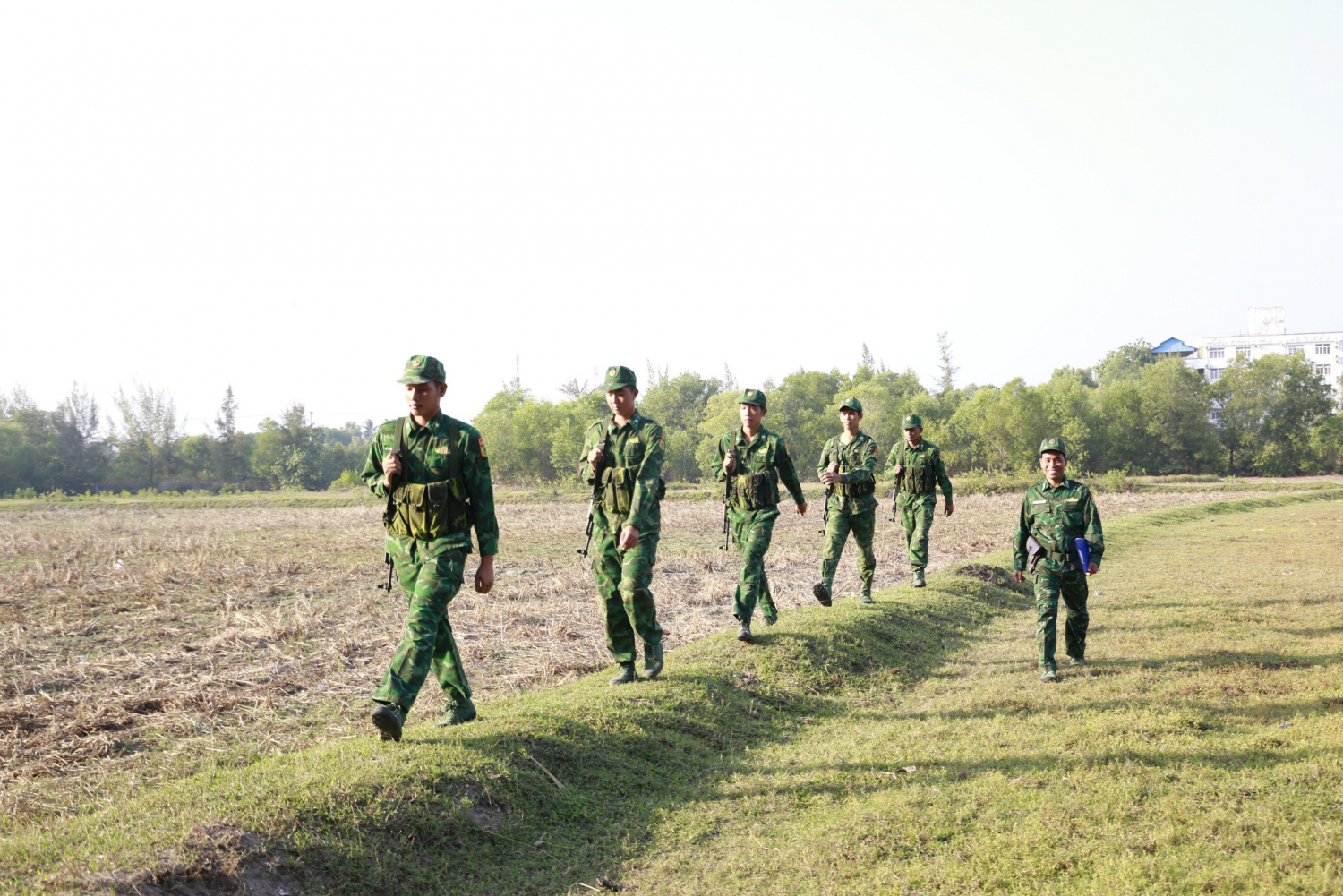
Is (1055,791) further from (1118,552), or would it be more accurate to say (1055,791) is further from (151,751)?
(1118,552)

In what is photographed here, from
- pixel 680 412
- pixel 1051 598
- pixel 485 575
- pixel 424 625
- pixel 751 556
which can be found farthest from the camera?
pixel 680 412

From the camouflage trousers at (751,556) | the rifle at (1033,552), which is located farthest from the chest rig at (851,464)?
the rifle at (1033,552)

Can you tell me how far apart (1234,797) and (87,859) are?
6.31m

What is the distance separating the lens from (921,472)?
489 inches

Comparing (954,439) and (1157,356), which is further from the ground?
(1157,356)

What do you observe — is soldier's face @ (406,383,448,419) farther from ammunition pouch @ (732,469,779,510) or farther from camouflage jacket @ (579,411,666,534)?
ammunition pouch @ (732,469,779,510)

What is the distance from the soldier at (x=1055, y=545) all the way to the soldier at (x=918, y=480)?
3776mm

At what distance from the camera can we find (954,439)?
69812mm

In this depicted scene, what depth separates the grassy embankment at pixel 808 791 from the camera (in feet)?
14.2

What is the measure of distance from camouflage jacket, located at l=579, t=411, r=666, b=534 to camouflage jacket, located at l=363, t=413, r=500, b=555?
158cm

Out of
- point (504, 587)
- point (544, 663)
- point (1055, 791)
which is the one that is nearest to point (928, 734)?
point (1055, 791)

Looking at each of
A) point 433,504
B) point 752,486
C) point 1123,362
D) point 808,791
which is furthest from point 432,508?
point 1123,362

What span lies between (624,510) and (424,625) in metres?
2.30

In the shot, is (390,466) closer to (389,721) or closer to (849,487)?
(389,721)
